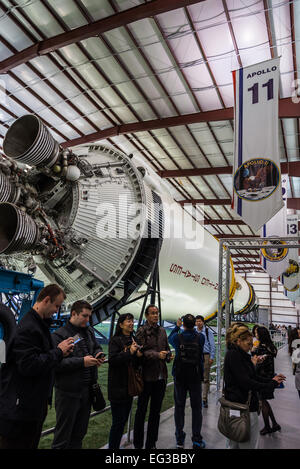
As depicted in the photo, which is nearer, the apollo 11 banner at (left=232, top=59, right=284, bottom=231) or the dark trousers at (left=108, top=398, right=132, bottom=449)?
the dark trousers at (left=108, top=398, right=132, bottom=449)

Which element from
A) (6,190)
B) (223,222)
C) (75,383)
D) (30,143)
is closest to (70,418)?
(75,383)

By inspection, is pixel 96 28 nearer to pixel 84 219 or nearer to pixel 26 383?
pixel 84 219

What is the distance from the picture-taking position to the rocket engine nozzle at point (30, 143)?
3434 mm

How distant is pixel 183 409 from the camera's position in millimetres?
3748

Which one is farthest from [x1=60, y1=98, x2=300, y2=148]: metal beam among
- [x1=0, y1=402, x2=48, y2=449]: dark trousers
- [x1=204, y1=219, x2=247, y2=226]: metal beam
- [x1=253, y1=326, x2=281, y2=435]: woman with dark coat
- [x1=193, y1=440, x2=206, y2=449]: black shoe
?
[x1=204, y1=219, x2=247, y2=226]: metal beam

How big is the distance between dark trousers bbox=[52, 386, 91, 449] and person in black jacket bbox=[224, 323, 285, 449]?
1.28 m

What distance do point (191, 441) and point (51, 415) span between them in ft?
6.49

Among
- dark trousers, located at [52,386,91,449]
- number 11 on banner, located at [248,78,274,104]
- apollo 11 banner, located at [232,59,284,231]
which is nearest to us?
dark trousers, located at [52,386,91,449]

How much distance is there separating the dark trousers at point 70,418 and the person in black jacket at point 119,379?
1.32 feet

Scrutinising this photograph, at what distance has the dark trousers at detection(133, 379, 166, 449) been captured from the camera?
10.9 feet

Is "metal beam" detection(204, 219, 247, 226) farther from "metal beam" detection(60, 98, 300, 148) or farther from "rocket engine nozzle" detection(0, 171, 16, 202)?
"rocket engine nozzle" detection(0, 171, 16, 202)

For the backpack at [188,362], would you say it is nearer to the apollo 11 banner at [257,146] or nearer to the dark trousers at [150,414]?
the dark trousers at [150,414]

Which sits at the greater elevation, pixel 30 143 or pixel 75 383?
pixel 30 143

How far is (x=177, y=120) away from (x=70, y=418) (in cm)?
1190
